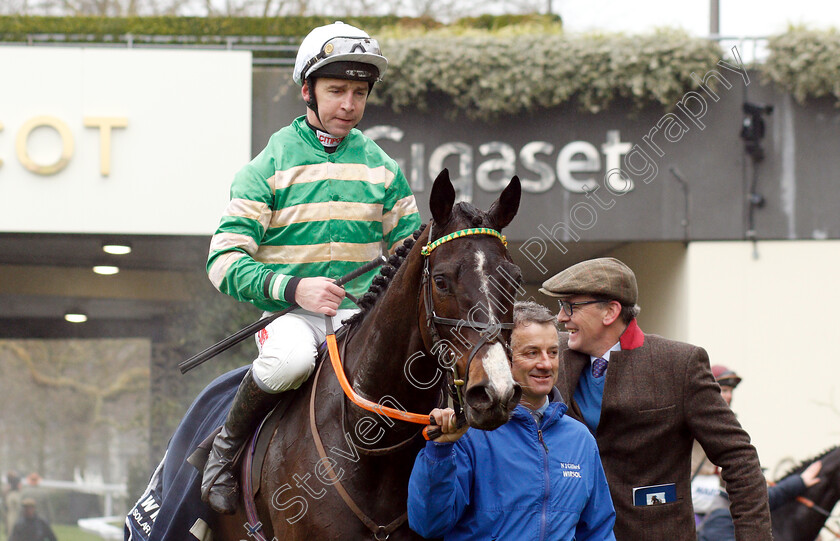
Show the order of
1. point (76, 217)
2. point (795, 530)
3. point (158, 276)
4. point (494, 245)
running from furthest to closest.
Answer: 1. point (158, 276)
2. point (76, 217)
3. point (795, 530)
4. point (494, 245)

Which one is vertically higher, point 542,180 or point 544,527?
point 542,180

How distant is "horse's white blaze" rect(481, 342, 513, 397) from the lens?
2137 mm

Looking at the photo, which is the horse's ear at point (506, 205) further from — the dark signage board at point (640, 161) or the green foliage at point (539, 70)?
the green foliage at point (539, 70)

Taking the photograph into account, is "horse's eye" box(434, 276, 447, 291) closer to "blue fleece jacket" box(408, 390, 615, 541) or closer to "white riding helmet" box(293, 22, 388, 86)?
"blue fleece jacket" box(408, 390, 615, 541)

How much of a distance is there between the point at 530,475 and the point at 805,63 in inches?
267

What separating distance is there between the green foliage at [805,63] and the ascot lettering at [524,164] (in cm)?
149

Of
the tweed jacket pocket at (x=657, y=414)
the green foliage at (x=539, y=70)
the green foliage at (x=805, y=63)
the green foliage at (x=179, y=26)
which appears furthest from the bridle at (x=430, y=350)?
the green foliage at (x=179, y=26)

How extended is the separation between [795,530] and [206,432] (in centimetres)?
323

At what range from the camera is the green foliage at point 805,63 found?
8.13m

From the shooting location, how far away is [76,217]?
803 cm

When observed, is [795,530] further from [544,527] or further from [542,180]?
[542,180]

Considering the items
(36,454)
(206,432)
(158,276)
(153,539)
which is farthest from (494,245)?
(36,454)

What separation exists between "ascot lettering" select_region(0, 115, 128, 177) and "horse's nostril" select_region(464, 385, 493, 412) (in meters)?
6.57

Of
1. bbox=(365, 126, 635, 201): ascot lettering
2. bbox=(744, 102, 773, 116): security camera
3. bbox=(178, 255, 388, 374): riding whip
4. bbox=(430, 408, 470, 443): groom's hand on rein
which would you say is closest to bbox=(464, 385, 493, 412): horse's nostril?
bbox=(430, 408, 470, 443): groom's hand on rein
